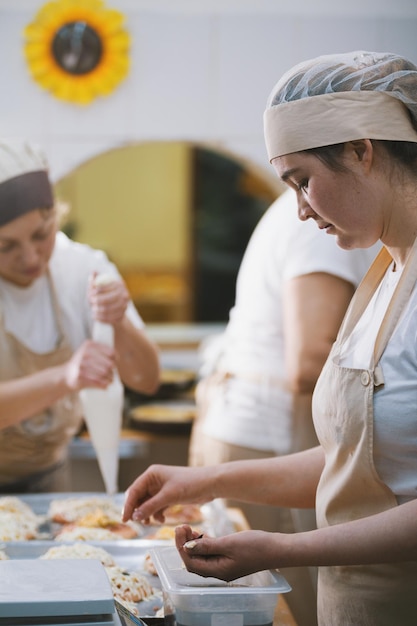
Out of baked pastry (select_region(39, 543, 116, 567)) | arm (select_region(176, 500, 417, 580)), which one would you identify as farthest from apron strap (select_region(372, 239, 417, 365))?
baked pastry (select_region(39, 543, 116, 567))

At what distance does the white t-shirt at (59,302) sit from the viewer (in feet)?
7.88

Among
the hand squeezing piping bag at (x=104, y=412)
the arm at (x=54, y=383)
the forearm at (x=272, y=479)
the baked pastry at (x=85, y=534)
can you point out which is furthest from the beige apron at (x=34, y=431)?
the forearm at (x=272, y=479)

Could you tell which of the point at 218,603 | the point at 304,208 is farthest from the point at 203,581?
the point at 304,208

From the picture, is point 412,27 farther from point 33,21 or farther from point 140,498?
point 140,498

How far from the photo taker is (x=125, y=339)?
245 centimetres

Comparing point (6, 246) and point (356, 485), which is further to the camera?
point (6, 246)

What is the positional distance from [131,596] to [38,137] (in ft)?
9.54

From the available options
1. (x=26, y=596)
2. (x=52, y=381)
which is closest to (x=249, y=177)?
(x=52, y=381)

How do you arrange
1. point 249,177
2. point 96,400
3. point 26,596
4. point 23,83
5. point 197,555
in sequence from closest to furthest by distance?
point 26,596 → point 197,555 → point 96,400 → point 23,83 → point 249,177

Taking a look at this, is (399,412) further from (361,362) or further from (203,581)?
(203,581)

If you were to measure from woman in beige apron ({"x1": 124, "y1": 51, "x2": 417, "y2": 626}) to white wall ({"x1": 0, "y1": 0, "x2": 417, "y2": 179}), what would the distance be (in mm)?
2716

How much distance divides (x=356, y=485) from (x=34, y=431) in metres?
1.25

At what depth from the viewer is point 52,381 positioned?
223 cm

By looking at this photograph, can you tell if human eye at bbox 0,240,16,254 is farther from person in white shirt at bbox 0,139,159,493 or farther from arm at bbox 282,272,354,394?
arm at bbox 282,272,354,394
